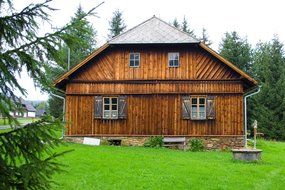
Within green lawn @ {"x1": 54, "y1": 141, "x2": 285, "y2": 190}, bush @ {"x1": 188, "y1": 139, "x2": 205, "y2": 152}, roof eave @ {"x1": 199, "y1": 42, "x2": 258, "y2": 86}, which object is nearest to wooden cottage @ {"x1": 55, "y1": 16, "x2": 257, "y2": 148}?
roof eave @ {"x1": 199, "y1": 42, "x2": 258, "y2": 86}

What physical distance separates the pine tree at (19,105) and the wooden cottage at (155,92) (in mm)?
18721

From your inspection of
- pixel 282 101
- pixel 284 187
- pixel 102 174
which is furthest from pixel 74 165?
pixel 282 101

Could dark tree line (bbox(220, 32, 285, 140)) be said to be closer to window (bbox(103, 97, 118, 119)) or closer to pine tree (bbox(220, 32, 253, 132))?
pine tree (bbox(220, 32, 253, 132))

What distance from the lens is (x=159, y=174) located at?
12445mm

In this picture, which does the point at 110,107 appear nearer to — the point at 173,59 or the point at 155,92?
the point at 155,92

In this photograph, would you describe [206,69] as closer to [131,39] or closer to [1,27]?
[131,39]

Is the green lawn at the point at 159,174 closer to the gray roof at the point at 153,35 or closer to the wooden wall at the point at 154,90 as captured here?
the wooden wall at the point at 154,90

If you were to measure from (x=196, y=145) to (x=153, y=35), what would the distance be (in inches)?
263

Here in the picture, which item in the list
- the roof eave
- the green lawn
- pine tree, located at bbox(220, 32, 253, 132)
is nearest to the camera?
the green lawn

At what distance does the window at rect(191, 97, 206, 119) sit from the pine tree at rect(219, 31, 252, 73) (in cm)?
2067

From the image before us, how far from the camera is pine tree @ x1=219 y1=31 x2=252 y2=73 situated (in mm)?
42781

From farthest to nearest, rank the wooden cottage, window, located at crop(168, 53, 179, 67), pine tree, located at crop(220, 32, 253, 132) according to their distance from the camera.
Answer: pine tree, located at crop(220, 32, 253, 132) → window, located at crop(168, 53, 179, 67) → the wooden cottage

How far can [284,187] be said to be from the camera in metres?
11.3

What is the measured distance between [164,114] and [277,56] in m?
21.7
